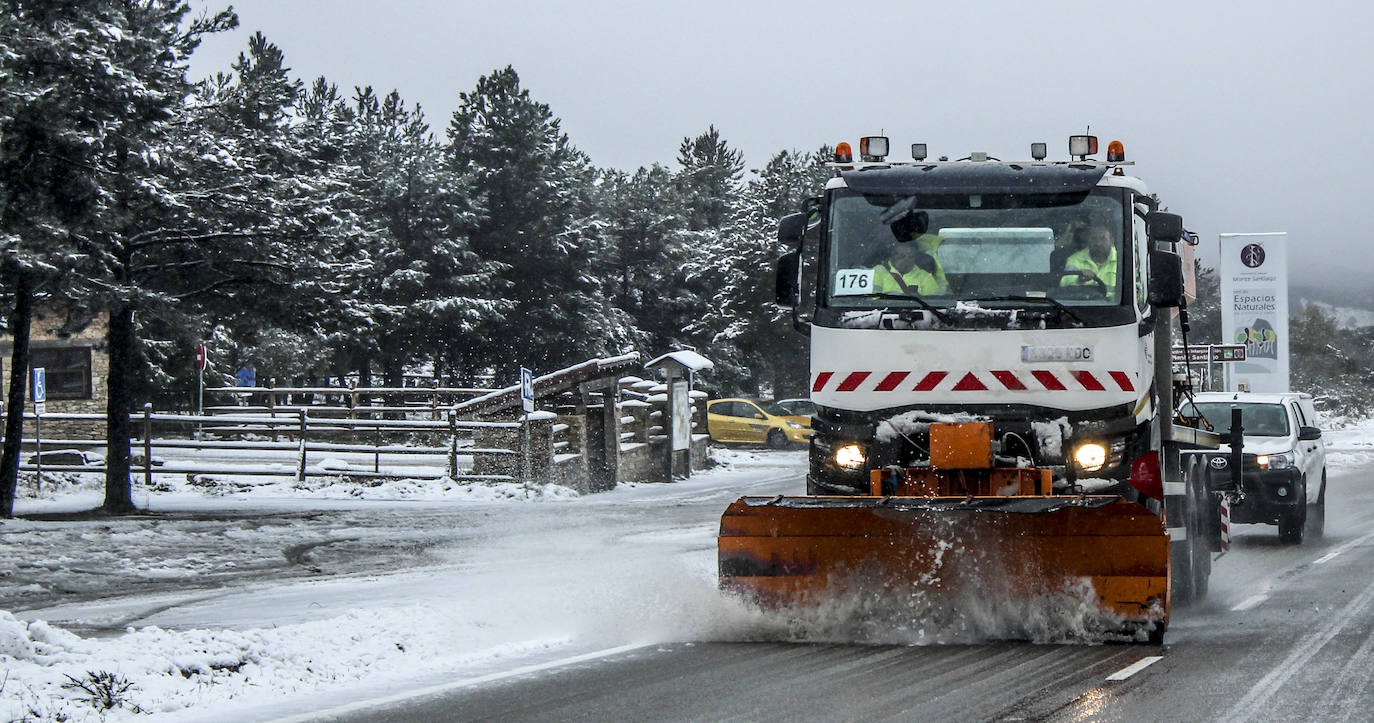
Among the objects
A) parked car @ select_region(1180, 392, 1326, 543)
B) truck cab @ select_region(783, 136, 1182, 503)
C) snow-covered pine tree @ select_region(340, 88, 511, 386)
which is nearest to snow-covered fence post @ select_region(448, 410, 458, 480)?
parked car @ select_region(1180, 392, 1326, 543)

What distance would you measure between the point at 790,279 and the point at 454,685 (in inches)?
137

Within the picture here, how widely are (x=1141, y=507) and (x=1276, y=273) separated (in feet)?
121

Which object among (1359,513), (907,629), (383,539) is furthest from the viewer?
(1359,513)

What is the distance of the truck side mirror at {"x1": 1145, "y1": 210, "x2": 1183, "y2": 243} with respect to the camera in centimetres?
936

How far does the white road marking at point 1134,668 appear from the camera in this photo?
7488mm

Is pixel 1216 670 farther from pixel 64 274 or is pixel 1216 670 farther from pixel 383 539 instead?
pixel 64 274

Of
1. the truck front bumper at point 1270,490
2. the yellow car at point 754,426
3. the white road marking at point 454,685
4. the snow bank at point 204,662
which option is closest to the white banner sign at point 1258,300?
the yellow car at point 754,426

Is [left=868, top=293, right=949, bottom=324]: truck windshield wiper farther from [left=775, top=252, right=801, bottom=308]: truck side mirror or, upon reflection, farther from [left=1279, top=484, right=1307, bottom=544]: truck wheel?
[left=1279, top=484, right=1307, bottom=544]: truck wheel

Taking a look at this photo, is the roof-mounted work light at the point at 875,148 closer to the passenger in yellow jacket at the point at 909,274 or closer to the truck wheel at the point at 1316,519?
the passenger in yellow jacket at the point at 909,274

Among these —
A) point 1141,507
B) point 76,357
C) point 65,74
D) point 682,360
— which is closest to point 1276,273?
point 682,360

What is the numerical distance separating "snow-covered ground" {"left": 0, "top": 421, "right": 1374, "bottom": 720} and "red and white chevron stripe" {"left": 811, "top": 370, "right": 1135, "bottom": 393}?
1543 mm

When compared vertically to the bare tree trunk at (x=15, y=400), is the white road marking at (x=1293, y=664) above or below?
below

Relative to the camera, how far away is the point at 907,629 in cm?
873

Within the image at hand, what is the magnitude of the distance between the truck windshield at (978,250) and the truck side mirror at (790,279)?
0.78ft
